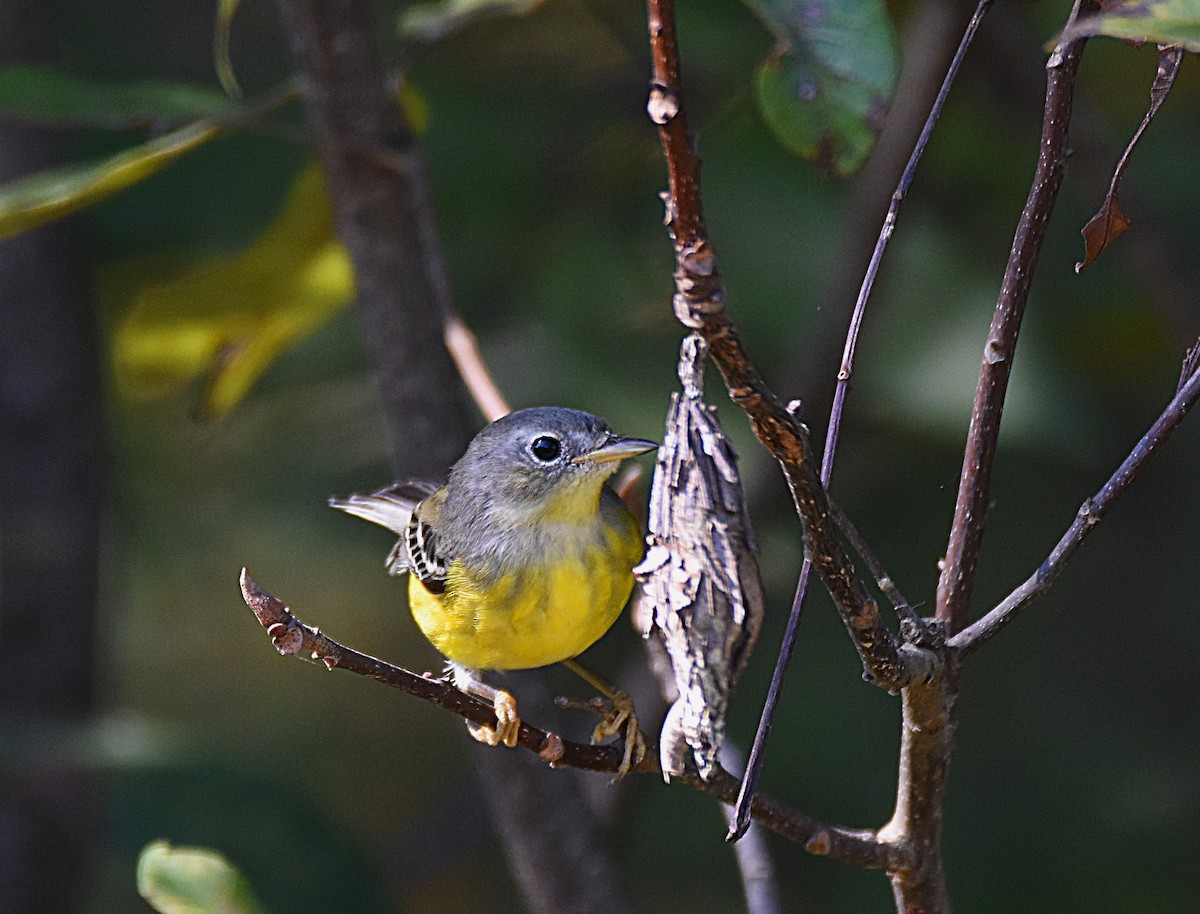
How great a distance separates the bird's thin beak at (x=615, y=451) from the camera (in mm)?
1529

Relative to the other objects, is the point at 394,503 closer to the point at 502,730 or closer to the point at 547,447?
the point at 547,447

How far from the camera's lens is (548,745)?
1058 mm

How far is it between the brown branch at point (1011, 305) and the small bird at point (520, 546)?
41cm

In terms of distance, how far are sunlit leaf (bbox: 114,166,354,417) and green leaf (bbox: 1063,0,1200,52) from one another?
141 centimetres

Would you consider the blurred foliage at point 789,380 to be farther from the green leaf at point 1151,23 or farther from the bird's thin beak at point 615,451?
the green leaf at point 1151,23

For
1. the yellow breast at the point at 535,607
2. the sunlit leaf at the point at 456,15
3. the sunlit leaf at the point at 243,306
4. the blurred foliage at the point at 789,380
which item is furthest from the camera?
the blurred foliage at the point at 789,380

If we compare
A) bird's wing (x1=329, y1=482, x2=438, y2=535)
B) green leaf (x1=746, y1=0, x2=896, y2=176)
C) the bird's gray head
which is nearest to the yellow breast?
the bird's gray head

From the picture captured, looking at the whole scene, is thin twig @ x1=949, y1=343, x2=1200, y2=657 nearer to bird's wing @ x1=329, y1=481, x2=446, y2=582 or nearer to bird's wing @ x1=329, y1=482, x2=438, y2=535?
bird's wing @ x1=329, y1=481, x2=446, y2=582

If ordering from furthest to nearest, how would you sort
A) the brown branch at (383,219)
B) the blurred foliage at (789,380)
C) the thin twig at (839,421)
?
1. the blurred foliage at (789,380)
2. the brown branch at (383,219)
3. the thin twig at (839,421)

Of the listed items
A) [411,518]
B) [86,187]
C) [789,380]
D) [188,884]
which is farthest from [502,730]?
[789,380]

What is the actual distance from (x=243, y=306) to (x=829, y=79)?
41.0 inches

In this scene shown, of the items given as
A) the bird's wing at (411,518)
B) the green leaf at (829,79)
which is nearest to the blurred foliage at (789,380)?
the bird's wing at (411,518)

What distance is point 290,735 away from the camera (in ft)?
10.9

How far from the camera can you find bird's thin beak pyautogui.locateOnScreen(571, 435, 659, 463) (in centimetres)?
153
